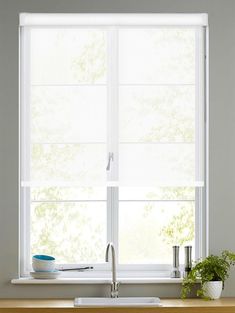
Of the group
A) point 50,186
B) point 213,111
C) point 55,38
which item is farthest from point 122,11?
point 50,186

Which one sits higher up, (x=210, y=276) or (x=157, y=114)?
(x=157, y=114)

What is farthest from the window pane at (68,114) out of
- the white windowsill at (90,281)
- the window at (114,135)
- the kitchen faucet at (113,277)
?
the white windowsill at (90,281)

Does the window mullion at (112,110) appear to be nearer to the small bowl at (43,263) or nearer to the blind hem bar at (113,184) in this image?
the blind hem bar at (113,184)

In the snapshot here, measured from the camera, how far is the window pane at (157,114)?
15.9ft

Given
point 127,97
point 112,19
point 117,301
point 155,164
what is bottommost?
point 117,301

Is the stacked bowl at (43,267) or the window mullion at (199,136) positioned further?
the window mullion at (199,136)

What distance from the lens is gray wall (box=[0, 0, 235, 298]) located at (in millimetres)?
4707

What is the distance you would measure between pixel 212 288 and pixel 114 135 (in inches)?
44.1

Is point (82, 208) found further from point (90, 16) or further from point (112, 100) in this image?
point (90, 16)

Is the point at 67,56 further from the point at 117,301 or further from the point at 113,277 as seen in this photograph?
the point at 117,301

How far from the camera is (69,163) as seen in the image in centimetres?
482

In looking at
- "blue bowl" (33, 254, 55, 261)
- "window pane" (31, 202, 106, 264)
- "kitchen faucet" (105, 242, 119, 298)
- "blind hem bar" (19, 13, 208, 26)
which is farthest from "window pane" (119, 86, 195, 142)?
"blue bowl" (33, 254, 55, 261)

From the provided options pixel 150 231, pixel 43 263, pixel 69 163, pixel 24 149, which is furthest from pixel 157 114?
pixel 43 263

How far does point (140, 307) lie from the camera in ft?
14.4
